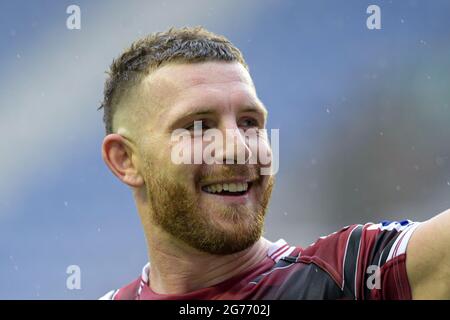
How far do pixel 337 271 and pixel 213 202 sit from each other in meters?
0.43

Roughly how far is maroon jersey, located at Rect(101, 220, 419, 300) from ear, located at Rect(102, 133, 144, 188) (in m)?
0.43

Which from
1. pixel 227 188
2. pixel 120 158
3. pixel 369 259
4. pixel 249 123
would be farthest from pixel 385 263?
pixel 120 158

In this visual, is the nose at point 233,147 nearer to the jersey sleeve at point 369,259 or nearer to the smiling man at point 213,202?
the smiling man at point 213,202

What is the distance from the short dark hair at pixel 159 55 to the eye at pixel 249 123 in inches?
9.2

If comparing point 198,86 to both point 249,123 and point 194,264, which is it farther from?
point 194,264

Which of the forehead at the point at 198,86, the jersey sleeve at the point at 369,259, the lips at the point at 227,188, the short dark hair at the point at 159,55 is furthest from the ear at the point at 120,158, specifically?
the jersey sleeve at the point at 369,259

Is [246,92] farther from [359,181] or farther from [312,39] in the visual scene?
[312,39]

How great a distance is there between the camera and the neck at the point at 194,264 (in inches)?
85.5

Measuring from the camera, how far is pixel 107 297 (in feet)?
8.36

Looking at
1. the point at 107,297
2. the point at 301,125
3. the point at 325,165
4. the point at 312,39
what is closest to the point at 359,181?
the point at 325,165

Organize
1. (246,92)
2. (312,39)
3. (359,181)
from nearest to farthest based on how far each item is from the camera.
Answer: (246,92), (359,181), (312,39)

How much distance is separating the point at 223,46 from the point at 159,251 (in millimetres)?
737

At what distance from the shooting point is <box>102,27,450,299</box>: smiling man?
1.89 metres

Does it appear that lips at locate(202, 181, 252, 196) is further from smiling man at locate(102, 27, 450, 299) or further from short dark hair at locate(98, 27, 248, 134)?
short dark hair at locate(98, 27, 248, 134)
